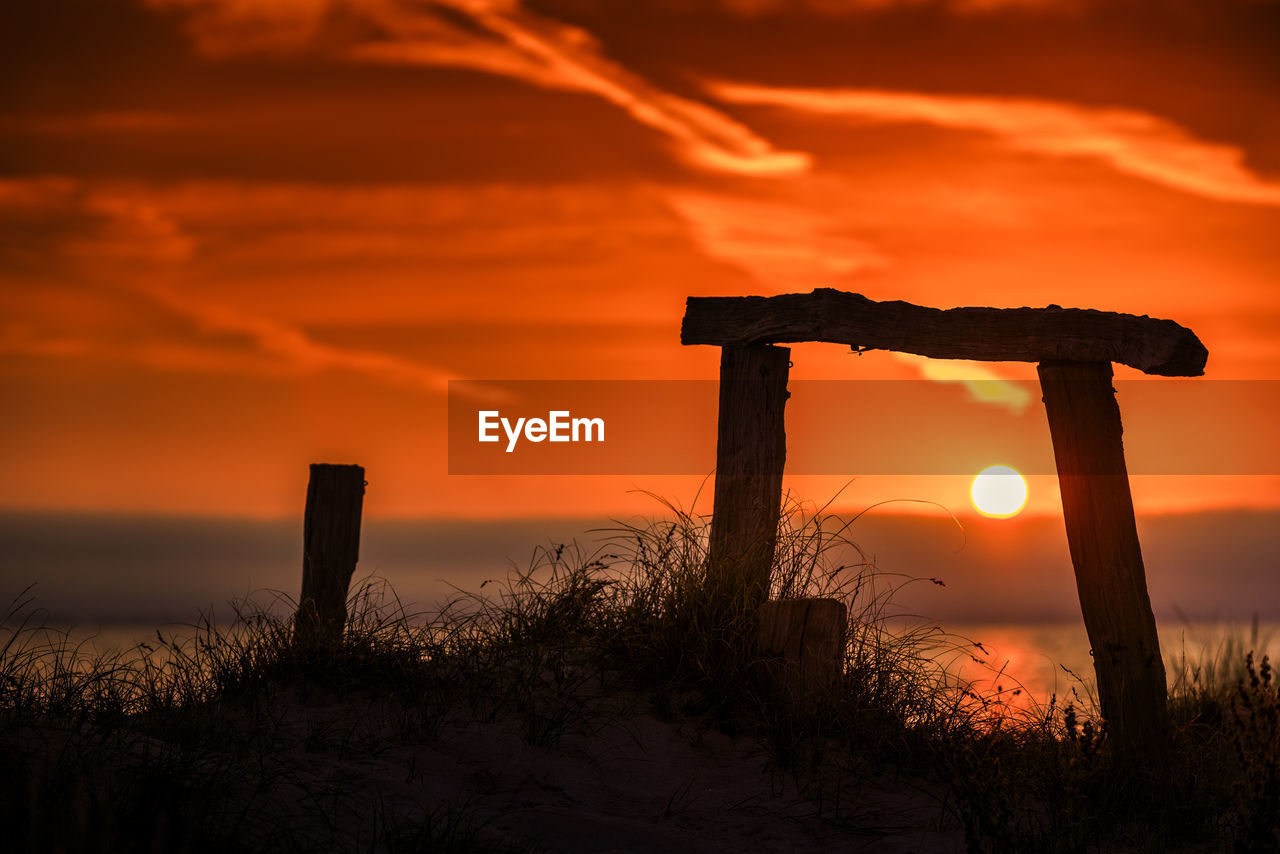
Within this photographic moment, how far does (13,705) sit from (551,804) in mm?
2855

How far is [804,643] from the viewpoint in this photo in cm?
663

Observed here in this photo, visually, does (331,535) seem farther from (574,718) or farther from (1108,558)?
(1108,558)

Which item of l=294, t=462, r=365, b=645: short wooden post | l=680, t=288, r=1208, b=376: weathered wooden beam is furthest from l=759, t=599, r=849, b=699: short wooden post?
l=294, t=462, r=365, b=645: short wooden post

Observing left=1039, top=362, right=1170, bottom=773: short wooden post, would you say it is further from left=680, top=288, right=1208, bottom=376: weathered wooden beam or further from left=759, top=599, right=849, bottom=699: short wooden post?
left=759, top=599, right=849, bottom=699: short wooden post

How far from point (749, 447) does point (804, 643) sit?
1.58 metres

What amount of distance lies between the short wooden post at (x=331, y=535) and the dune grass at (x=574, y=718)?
136 cm

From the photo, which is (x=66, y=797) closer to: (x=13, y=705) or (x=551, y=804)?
(x=13, y=705)

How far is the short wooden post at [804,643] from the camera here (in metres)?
6.60

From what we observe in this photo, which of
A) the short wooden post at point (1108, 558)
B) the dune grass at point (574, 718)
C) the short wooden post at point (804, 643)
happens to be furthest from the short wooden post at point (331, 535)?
the short wooden post at point (1108, 558)

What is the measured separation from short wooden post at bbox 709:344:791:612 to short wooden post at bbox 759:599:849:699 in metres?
0.70

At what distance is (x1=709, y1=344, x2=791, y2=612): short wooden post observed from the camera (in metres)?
7.53

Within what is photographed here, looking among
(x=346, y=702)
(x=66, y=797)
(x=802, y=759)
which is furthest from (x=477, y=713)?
(x=66, y=797)

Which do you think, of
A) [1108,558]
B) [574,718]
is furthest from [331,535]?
[1108,558]

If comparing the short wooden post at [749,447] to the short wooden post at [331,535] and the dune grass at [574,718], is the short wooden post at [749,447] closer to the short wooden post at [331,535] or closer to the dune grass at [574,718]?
the dune grass at [574,718]
